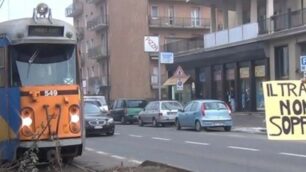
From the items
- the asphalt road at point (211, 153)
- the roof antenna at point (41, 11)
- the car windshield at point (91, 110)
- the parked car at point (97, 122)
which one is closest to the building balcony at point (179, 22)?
the car windshield at point (91, 110)

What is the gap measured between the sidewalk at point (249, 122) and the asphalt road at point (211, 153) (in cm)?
562

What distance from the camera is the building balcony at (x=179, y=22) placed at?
69000mm

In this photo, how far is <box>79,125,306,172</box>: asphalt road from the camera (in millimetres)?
14336

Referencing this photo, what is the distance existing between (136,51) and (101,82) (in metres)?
6.35

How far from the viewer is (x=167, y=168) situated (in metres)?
11.8

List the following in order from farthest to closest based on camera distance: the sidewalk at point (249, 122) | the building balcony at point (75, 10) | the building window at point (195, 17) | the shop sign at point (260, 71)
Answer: the building balcony at point (75, 10) → the building window at point (195, 17) → the shop sign at point (260, 71) → the sidewalk at point (249, 122)

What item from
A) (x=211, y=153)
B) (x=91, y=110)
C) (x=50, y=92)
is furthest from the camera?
(x=91, y=110)

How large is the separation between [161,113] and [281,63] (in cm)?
791

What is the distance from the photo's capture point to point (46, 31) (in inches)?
528

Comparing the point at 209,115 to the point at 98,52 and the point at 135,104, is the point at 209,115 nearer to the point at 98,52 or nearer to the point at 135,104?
the point at 135,104

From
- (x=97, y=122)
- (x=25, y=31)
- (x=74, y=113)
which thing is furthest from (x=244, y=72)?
(x=25, y=31)

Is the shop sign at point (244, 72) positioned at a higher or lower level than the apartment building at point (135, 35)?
lower

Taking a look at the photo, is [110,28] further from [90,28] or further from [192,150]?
[192,150]

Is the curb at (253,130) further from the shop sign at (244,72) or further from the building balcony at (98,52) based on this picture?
the building balcony at (98,52)
